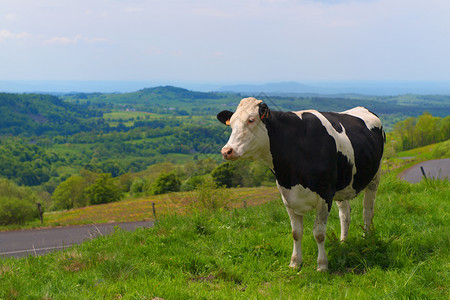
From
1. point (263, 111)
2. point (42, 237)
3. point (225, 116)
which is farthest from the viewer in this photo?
point (42, 237)

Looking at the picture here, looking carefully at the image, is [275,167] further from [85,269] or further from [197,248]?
[85,269]

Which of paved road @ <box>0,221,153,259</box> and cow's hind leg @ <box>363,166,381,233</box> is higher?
cow's hind leg @ <box>363,166,381,233</box>

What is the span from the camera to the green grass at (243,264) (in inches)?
198

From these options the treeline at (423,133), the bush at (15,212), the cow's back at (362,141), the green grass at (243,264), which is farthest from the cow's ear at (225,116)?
the treeline at (423,133)

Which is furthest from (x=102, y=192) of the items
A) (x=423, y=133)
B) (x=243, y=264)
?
(x=423, y=133)

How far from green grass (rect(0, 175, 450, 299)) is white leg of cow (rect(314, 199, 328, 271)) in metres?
0.18

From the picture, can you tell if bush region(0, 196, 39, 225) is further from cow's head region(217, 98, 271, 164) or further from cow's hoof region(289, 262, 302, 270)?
cow's head region(217, 98, 271, 164)

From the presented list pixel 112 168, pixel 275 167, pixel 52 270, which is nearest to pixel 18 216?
pixel 52 270

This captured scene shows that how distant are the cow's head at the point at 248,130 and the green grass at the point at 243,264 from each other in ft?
6.59

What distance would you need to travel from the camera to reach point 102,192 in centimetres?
8838

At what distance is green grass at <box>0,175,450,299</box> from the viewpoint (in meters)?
5.04

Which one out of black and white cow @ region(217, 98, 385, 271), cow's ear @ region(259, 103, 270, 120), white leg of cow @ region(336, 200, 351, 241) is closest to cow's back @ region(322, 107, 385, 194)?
black and white cow @ region(217, 98, 385, 271)

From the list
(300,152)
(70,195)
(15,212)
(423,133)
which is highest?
(300,152)

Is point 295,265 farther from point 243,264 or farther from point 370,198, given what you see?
point 370,198
